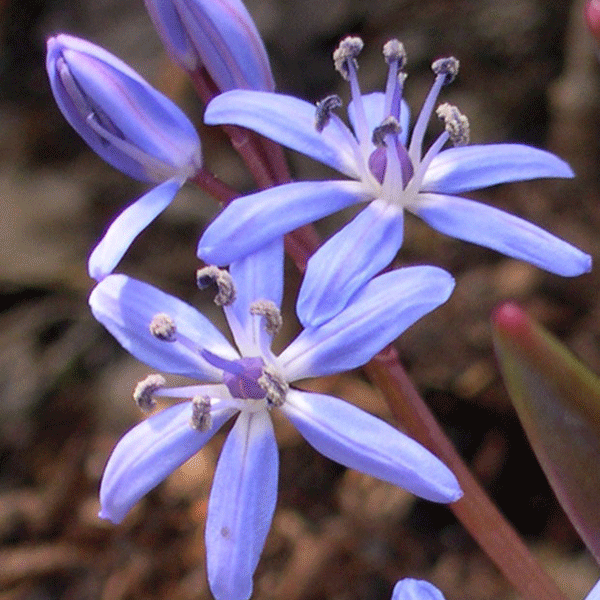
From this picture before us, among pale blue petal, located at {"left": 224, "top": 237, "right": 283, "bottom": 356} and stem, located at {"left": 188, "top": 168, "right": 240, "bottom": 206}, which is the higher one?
stem, located at {"left": 188, "top": 168, "right": 240, "bottom": 206}

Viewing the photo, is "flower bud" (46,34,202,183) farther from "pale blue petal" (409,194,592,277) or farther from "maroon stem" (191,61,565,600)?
"pale blue petal" (409,194,592,277)

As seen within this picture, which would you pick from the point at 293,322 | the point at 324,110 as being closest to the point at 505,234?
the point at 324,110

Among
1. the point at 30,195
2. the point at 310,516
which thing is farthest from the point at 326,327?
the point at 30,195

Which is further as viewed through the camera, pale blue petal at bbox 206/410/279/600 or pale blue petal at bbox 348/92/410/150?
pale blue petal at bbox 348/92/410/150

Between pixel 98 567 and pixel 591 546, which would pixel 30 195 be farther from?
pixel 591 546

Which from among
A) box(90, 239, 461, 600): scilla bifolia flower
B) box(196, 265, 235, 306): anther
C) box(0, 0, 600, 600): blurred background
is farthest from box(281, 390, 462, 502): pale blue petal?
box(0, 0, 600, 600): blurred background

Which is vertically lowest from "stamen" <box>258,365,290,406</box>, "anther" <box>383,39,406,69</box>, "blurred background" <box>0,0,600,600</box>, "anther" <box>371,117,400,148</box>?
"blurred background" <box>0,0,600,600</box>

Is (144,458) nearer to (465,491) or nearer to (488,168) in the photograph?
(465,491)
